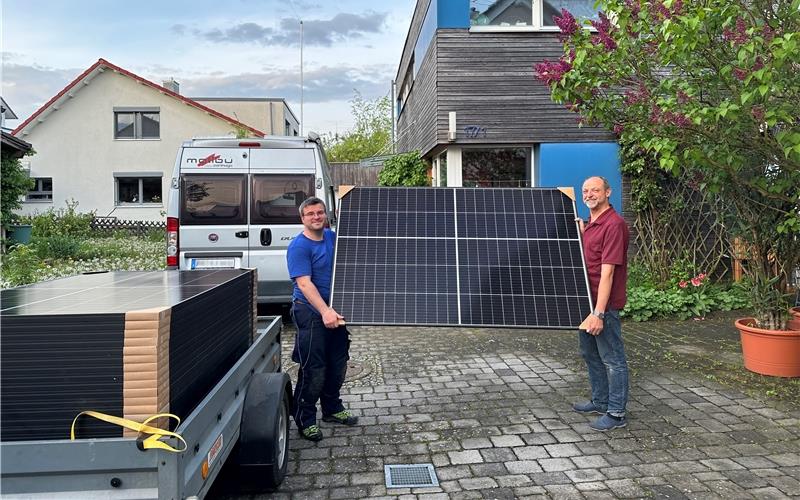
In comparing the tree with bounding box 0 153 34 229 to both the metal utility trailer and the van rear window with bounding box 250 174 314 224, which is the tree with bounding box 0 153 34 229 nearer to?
the van rear window with bounding box 250 174 314 224

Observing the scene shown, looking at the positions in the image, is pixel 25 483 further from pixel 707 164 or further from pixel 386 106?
pixel 386 106

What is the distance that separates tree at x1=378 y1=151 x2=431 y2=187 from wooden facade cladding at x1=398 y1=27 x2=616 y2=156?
15.4 feet

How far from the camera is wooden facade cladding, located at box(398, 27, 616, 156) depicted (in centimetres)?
1108

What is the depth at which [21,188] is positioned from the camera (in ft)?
62.3

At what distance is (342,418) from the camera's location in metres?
4.92

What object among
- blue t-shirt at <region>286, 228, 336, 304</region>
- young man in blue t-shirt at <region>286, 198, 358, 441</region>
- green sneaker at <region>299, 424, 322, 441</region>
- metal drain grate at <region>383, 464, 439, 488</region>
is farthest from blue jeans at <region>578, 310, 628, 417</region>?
green sneaker at <region>299, 424, 322, 441</region>

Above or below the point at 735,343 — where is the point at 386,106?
above

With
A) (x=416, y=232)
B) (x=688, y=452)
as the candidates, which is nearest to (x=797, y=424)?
(x=688, y=452)

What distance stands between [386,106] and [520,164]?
35383mm

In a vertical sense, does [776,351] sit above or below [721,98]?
below

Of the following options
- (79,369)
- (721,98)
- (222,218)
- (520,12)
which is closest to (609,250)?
(721,98)

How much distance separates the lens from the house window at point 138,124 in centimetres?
3084

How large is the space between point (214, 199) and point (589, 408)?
5.58 metres

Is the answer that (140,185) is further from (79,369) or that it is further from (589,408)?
(79,369)
